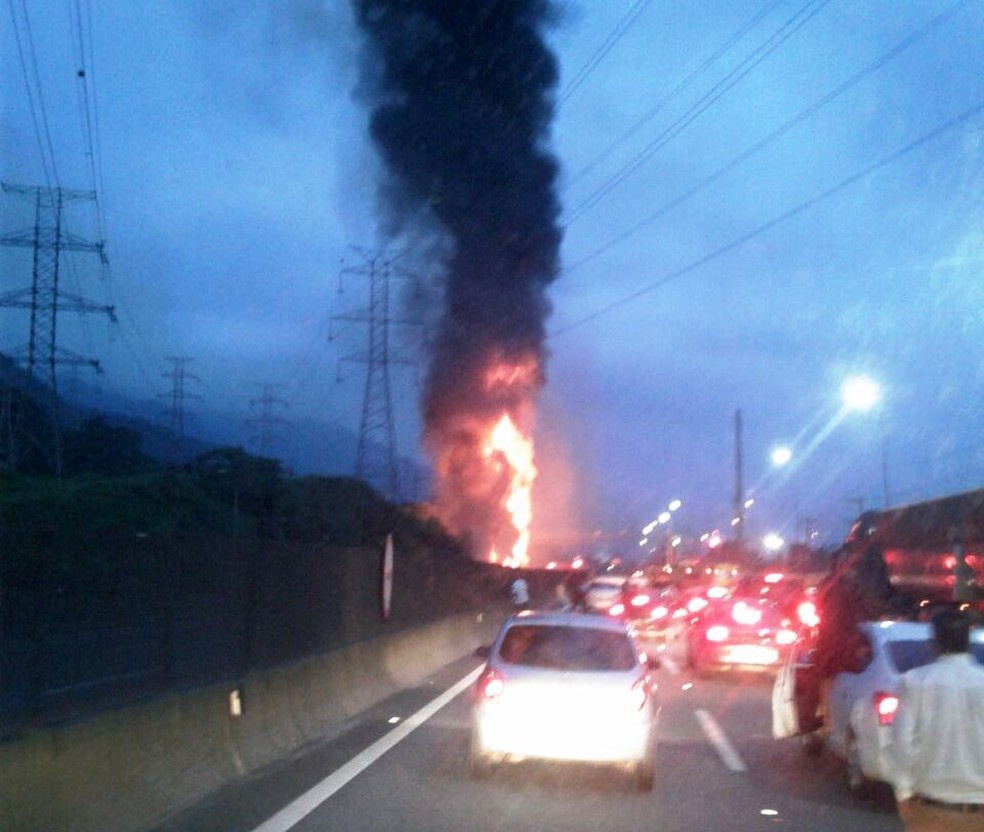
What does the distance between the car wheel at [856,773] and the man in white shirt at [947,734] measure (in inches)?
137

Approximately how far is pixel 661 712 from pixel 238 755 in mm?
8313

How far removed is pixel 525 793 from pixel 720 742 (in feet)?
14.9

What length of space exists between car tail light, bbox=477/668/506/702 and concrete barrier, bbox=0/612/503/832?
214 centimetres

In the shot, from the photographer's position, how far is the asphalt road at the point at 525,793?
34.1ft

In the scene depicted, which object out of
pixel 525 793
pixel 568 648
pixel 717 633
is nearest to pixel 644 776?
pixel 525 793

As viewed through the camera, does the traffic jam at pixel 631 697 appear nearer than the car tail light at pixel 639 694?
Yes

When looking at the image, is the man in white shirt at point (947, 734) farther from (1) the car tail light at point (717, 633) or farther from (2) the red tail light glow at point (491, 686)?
(1) the car tail light at point (717, 633)

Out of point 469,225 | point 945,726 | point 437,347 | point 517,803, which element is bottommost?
point 517,803

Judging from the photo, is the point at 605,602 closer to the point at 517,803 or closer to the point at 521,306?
the point at 521,306

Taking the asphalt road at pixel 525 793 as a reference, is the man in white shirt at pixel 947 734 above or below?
above

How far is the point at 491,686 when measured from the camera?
12469 mm

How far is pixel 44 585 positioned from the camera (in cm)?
909

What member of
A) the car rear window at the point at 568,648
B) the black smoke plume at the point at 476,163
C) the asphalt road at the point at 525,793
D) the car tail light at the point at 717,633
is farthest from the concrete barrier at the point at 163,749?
the black smoke plume at the point at 476,163

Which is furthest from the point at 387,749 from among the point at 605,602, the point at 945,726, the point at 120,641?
the point at 605,602
